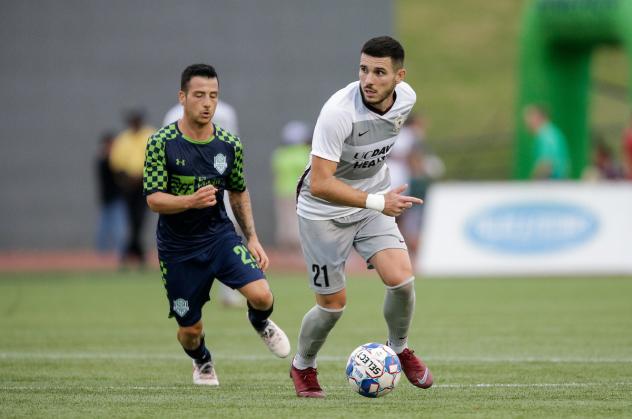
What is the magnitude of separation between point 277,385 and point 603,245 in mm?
11297

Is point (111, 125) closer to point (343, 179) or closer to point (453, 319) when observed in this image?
point (453, 319)

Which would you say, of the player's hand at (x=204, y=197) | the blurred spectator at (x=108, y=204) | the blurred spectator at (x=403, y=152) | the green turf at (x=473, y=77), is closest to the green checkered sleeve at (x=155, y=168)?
the player's hand at (x=204, y=197)

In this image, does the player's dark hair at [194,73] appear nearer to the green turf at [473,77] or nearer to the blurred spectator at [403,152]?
the blurred spectator at [403,152]

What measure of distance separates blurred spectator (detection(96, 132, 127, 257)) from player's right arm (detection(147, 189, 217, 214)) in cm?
1535

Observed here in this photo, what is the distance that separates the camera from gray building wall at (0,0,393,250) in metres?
26.1

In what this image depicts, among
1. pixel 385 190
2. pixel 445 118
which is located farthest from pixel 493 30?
pixel 385 190

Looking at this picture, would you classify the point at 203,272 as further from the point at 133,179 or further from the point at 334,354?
the point at 133,179

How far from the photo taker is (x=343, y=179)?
868 cm

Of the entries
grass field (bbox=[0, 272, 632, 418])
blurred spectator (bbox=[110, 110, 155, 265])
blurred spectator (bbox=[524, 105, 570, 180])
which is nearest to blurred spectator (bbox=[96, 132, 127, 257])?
blurred spectator (bbox=[110, 110, 155, 265])

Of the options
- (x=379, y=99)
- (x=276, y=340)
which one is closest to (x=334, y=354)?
(x=276, y=340)

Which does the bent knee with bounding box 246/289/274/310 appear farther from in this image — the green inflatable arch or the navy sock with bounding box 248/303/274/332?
the green inflatable arch

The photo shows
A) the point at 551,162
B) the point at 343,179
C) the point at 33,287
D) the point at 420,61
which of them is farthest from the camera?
the point at 420,61

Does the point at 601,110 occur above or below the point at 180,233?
below

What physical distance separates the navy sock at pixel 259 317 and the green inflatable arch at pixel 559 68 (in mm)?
15737
